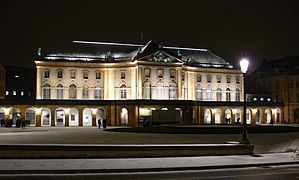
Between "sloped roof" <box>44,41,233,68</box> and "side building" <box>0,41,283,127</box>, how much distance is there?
19 centimetres

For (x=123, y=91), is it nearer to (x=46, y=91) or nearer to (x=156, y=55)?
(x=156, y=55)

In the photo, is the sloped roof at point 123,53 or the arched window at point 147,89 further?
the sloped roof at point 123,53

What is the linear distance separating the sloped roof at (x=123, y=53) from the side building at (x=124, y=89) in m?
0.19

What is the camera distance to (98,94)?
80250 millimetres

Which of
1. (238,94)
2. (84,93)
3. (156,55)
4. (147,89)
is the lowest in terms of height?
(84,93)

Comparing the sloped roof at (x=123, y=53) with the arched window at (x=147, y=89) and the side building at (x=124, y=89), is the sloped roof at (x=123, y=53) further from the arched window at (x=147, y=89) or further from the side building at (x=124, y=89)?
the arched window at (x=147, y=89)

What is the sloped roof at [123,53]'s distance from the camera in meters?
79.4

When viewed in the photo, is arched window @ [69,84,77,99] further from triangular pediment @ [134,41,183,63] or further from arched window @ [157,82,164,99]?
arched window @ [157,82,164,99]

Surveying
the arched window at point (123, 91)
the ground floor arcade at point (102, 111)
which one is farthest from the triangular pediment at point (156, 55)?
the ground floor arcade at point (102, 111)

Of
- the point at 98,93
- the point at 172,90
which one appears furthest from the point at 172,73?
the point at 98,93

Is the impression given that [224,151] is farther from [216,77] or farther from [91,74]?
[216,77]

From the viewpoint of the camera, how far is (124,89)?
79500 mm

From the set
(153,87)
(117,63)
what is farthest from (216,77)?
(117,63)

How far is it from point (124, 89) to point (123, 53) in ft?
33.0
